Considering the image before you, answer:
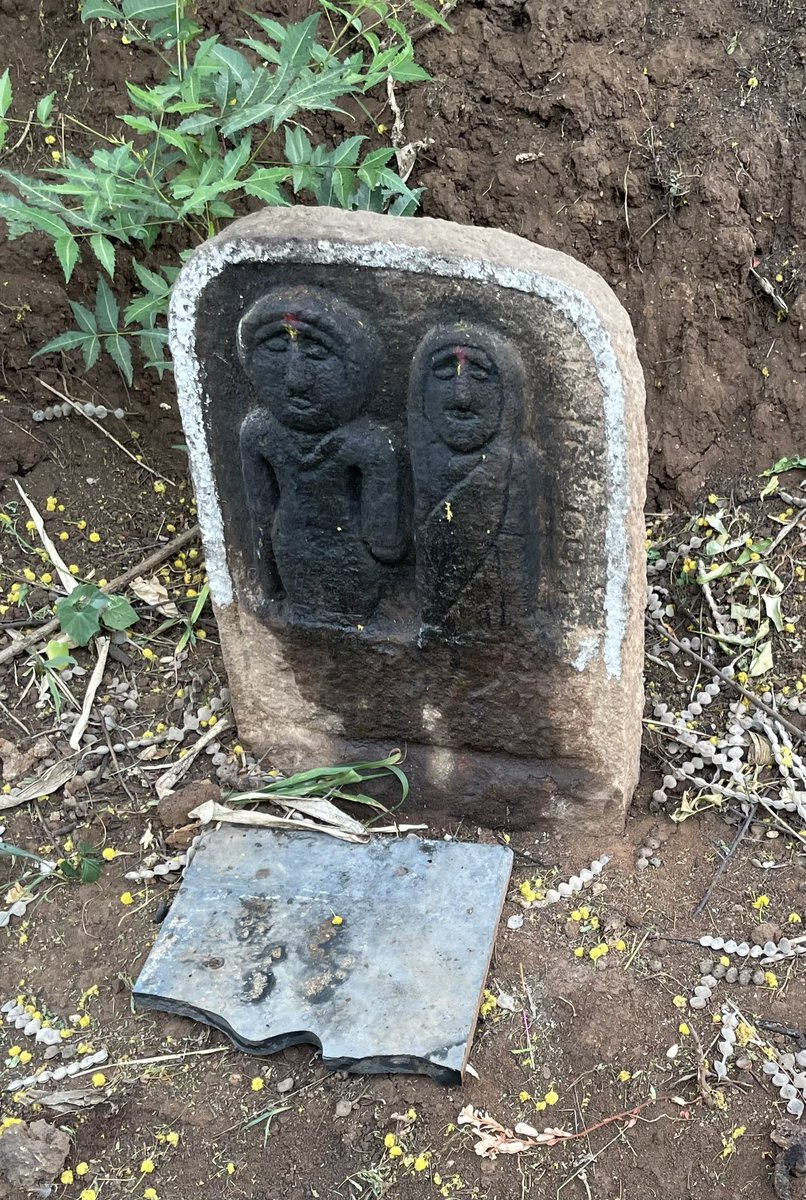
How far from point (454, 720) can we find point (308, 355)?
0.95 metres

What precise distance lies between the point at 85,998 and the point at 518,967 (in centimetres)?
97

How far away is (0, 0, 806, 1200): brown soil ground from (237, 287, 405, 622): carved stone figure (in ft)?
2.36

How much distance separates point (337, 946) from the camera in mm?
2447

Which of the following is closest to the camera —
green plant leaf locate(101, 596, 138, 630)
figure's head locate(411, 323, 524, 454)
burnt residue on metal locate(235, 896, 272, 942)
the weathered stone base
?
figure's head locate(411, 323, 524, 454)

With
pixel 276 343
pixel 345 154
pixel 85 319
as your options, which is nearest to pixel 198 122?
pixel 345 154

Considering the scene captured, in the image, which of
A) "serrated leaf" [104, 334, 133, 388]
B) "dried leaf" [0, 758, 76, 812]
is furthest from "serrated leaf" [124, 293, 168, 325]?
"dried leaf" [0, 758, 76, 812]

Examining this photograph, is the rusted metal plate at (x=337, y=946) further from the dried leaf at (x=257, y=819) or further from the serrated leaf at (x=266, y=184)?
the serrated leaf at (x=266, y=184)

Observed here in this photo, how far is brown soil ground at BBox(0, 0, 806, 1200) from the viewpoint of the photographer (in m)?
2.15

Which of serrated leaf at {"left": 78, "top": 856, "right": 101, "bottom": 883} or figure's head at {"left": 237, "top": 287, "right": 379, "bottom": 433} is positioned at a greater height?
figure's head at {"left": 237, "top": 287, "right": 379, "bottom": 433}

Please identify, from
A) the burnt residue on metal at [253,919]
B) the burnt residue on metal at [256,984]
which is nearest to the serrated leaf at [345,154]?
the burnt residue on metal at [253,919]

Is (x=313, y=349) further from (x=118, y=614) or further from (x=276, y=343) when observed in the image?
(x=118, y=614)

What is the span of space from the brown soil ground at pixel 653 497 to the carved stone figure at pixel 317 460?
719 millimetres

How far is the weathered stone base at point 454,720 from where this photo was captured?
2.60 metres

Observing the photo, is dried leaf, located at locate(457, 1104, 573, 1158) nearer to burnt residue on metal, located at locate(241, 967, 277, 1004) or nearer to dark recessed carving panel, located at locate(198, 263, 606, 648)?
burnt residue on metal, located at locate(241, 967, 277, 1004)
